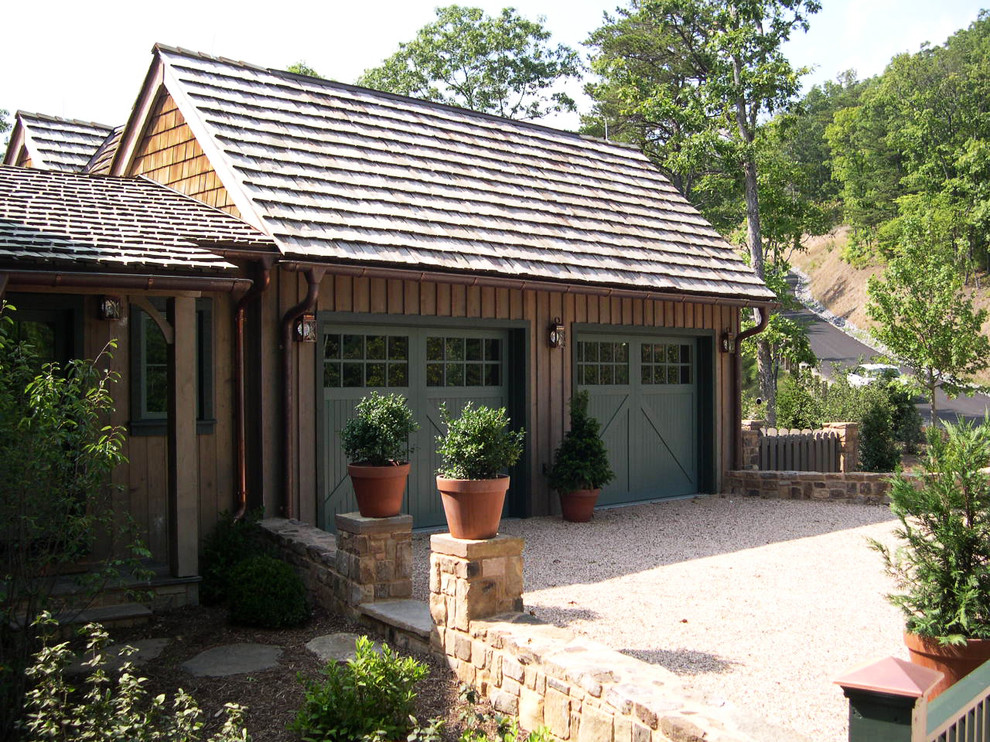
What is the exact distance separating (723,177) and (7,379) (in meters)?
19.3

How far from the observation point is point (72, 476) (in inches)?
195

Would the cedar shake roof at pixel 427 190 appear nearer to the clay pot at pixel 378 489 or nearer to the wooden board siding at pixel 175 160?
the wooden board siding at pixel 175 160

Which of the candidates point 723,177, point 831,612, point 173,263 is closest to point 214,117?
point 173,263

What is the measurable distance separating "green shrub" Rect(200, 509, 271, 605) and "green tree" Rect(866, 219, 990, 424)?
14853 mm

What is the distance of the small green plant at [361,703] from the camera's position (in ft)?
14.2

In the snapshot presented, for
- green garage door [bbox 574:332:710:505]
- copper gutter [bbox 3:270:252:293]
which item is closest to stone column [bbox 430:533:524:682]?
copper gutter [bbox 3:270:252:293]

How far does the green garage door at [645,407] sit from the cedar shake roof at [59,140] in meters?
7.32

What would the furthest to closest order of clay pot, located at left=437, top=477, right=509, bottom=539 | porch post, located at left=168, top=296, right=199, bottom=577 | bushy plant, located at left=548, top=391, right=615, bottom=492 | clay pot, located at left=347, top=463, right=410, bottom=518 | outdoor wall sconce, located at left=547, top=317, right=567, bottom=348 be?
outdoor wall sconce, located at left=547, top=317, right=567, bottom=348 → bushy plant, located at left=548, top=391, right=615, bottom=492 → porch post, located at left=168, top=296, right=199, bottom=577 → clay pot, located at left=347, top=463, right=410, bottom=518 → clay pot, located at left=437, top=477, right=509, bottom=539

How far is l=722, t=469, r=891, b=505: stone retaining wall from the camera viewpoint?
12031 millimetres

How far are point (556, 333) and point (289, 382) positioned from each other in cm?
351

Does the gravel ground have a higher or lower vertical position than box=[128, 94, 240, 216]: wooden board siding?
lower

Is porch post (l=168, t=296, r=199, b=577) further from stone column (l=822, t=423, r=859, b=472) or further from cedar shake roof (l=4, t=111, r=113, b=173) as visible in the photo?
stone column (l=822, t=423, r=859, b=472)

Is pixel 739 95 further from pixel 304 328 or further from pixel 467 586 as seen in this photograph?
pixel 467 586

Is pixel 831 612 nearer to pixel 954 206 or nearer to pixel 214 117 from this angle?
pixel 214 117
